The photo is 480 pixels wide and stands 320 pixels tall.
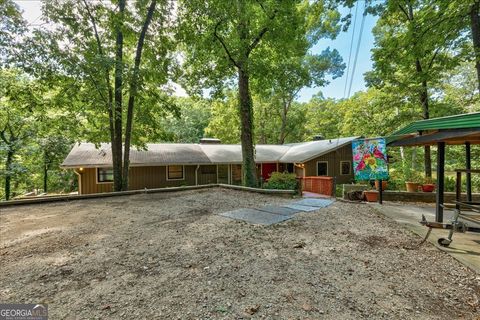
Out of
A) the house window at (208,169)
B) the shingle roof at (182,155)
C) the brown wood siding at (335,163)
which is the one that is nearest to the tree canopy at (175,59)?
the shingle roof at (182,155)

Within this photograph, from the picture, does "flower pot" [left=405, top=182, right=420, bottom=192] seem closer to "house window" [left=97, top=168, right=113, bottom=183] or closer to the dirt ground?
the dirt ground

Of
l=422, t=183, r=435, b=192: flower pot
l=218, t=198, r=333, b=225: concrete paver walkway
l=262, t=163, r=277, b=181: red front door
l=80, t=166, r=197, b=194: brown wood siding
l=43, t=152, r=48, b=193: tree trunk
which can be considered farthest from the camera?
l=262, t=163, r=277, b=181: red front door

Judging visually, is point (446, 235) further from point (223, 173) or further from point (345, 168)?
point (223, 173)

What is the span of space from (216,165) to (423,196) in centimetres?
1246

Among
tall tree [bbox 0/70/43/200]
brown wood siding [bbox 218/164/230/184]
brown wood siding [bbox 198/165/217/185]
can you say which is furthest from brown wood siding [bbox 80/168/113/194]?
brown wood siding [bbox 218/164/230/184]

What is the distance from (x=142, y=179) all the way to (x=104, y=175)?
2.19 m

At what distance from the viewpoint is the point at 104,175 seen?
1372 cm

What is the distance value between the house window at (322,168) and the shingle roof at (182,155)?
1.27 m

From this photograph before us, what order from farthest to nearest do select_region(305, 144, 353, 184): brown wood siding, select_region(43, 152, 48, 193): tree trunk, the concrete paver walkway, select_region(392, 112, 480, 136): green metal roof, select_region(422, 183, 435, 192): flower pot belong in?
select_region(43, 152, 48, 193): tree trunk, select_region(305, 144, 353, 184): brown wood siding, select_region(422, 183, 435, 192): flower pot, the concrete paver walkway, select_region(392, 112, 480, 136): green metal roof

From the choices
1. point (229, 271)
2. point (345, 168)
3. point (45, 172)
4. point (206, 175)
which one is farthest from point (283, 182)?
point (45, 172)

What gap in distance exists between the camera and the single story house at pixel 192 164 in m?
13.4

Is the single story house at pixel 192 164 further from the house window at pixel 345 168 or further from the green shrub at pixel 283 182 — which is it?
the green shrub at pixel 283 182

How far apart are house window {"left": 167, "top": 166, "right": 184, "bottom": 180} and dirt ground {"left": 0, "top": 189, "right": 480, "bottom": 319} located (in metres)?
10.4

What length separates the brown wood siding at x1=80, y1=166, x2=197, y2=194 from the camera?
1334cm
